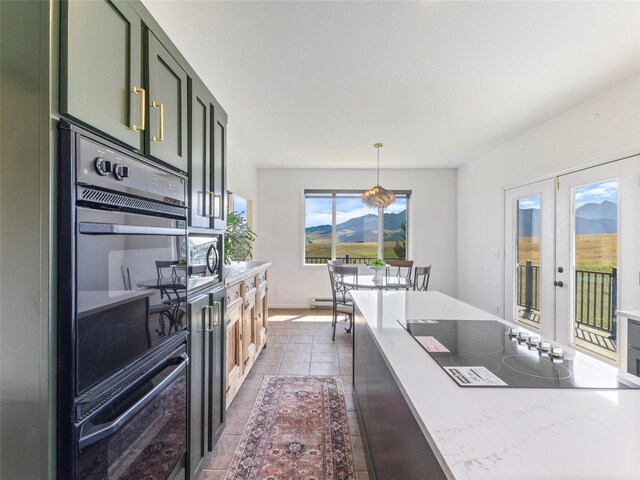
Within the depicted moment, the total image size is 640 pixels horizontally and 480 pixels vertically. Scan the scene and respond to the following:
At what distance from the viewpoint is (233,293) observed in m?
2.30

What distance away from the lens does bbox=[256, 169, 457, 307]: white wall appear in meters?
5.61

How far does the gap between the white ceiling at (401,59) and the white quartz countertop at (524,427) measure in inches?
75.6

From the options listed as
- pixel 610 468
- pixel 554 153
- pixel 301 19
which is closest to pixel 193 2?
pixel 301 19

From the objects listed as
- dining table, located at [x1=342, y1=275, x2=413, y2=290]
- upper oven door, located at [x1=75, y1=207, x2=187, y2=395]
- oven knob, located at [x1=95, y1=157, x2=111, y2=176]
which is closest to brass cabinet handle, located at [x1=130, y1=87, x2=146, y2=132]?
oven knob, located at [x1=95, y1=157, x2=111, y2=176]

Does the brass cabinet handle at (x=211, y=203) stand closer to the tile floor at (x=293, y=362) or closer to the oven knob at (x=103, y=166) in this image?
the oven knob at (x=103, y=166)

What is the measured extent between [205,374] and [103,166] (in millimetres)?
1219

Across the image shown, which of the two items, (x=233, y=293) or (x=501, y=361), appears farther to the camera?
(x=233, y=293)

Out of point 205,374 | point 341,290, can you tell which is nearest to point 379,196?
point 341,290

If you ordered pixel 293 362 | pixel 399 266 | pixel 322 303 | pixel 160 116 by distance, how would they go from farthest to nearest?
pixel 322 303, pixel 399 266, pixel 293 362, pixel 160 116

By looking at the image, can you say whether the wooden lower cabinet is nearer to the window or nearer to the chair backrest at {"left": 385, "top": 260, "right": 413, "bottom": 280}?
the chair backrest at {"left": 385, "top": 260, "right": 413, "bottom": 280}

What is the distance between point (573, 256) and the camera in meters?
3.02

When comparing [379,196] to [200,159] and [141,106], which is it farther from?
[141,106]

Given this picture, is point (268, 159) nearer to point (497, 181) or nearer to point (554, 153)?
point (497, 181)

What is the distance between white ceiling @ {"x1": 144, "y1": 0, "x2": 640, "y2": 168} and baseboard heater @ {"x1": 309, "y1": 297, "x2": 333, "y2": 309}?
10.1 feet
